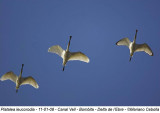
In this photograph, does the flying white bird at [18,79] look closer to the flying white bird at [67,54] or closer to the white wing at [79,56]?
the flying white bird at [67,54]

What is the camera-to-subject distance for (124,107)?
20.9m

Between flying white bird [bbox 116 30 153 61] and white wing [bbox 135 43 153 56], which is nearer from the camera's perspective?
flying white bird [bbox 116 30 153 61]

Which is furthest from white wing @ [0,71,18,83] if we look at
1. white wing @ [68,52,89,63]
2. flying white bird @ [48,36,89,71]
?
white wing @ [68,52,89,63]

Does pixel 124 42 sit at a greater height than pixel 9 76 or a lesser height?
greater

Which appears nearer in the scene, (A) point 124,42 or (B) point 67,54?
(B) point 67,54

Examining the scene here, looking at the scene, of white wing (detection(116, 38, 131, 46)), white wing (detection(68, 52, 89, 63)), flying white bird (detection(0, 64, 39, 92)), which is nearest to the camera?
white wing (detection(68, 52, 89, 63))

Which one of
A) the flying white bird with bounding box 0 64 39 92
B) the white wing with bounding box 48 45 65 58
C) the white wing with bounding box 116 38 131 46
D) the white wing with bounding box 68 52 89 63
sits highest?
the white wing with bounding box 116 38 131 46

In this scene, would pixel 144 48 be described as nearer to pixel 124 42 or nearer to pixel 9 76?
pixel 124 42

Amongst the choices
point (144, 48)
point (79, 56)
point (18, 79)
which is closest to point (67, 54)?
point (79, 56)

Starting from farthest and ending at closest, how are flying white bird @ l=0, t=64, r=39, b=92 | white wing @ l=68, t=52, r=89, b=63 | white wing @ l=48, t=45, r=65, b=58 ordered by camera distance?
flying white bird @ l=0, t=64, r=39, b=92 → white wing @ l=68, t=52, r=89, b=63 → white wing @ l=48, t=45, r=65, b=58

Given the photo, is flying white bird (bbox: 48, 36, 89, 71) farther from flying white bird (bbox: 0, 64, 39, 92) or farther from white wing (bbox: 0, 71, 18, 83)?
white wing (bbox: 0, 71, 18, 83)

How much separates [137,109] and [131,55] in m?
8.27

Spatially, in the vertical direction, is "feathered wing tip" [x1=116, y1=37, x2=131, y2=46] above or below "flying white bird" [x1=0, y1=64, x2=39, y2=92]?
above

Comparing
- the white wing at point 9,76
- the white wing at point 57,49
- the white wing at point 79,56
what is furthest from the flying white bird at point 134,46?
the white wing at point 9,76
